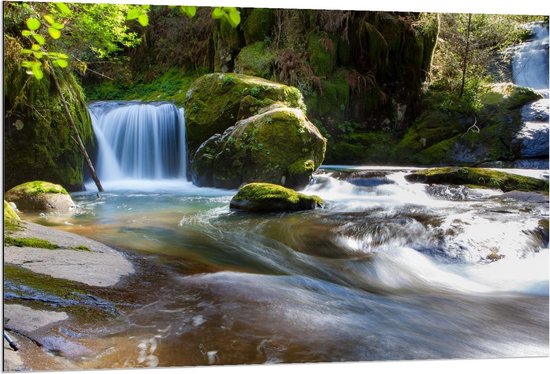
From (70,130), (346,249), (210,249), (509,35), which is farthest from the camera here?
(70,130)

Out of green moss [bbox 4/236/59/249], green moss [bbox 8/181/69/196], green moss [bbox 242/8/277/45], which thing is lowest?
green moss [bbox 4/236/59/249]

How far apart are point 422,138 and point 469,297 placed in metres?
1.82

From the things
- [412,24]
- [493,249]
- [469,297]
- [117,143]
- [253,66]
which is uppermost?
Result: [412,24]

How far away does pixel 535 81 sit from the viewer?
388 centimetres

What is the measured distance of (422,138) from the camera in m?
4.32

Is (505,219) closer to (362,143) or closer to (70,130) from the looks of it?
(362,143)

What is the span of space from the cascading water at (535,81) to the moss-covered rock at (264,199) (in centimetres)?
196

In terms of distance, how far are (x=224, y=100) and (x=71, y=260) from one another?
2258mm

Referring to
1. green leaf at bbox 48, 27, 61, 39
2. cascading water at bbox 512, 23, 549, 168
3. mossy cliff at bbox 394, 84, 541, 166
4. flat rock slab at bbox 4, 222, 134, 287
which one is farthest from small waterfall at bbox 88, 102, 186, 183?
cascading water at bbox 512, 23, 549, 168

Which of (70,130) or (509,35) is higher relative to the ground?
(509,35)

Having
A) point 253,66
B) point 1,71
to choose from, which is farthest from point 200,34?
point 1,71

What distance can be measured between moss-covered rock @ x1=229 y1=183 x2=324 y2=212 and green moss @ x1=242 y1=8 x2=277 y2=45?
1246 mm

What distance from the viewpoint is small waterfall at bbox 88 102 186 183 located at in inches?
157

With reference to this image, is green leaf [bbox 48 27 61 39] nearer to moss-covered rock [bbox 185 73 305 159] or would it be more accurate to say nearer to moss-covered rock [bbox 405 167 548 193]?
moss-covered rock [bbox 185 73 305 159]
